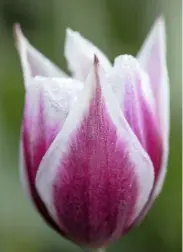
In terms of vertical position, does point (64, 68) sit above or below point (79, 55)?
above

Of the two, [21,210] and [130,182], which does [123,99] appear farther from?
[21,210]

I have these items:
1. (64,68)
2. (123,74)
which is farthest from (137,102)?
(64,68)

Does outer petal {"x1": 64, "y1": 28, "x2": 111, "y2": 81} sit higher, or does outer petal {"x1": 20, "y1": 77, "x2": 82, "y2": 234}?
outer petal {"x1": 64, "y1": 28, "x2": 111, "y2": 81}

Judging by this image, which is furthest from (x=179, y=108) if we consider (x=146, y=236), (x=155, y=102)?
(x=155, y=102)

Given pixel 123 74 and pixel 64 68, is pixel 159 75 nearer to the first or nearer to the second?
pixel 123 74

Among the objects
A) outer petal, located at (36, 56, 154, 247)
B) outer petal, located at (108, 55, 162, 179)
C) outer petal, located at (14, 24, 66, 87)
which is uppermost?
outer petal, located at (14, 24, 66, 87)

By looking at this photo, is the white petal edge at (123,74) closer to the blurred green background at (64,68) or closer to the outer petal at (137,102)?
the outer petal at (137,102)

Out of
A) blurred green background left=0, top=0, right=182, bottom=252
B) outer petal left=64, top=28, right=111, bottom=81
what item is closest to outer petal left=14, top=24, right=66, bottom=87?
outer petal left=64, top=28, right=111, bottom=81

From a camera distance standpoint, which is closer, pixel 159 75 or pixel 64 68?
pixel 159 75

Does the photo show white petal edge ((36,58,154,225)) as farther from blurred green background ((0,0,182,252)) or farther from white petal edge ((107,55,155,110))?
blurred green background ((0,0,182,252))
